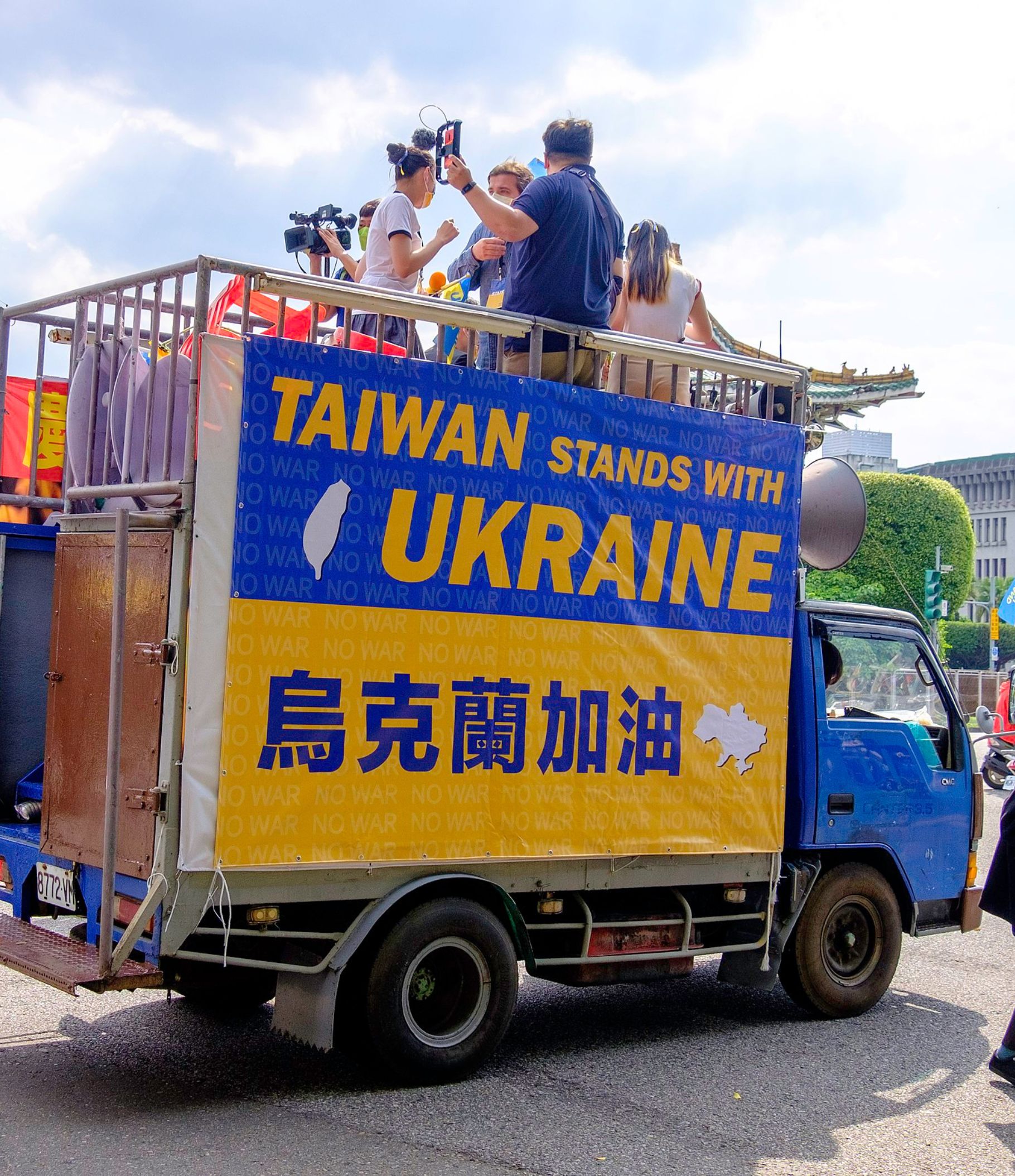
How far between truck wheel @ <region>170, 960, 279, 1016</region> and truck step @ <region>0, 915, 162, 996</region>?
62 centimetres

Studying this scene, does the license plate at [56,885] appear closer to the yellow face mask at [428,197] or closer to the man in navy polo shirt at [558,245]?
the man in navy polo shirt at [558,245]

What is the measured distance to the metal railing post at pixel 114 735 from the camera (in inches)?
184

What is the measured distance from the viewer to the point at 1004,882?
5918 millimetres

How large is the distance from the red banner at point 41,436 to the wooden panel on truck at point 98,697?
0.81 m

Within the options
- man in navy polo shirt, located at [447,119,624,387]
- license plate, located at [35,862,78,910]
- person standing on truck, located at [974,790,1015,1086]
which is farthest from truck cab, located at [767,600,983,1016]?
license plate, located at [35,862,78,910]

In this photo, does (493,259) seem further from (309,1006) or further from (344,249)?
(309,1006)

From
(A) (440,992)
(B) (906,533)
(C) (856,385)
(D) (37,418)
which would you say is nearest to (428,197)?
(D) (37,418)

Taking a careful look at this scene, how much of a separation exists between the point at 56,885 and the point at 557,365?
3003mm

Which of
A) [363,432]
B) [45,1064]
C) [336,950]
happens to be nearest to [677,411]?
[363,432]

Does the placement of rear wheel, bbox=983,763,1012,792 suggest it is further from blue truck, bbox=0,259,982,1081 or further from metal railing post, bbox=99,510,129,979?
metal railing post, bbox=99,510,129,979

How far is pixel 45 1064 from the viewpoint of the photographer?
210 inches

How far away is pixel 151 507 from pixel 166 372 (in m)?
0.56

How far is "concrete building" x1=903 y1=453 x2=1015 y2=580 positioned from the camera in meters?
102

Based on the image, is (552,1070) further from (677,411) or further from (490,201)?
(490,201)
